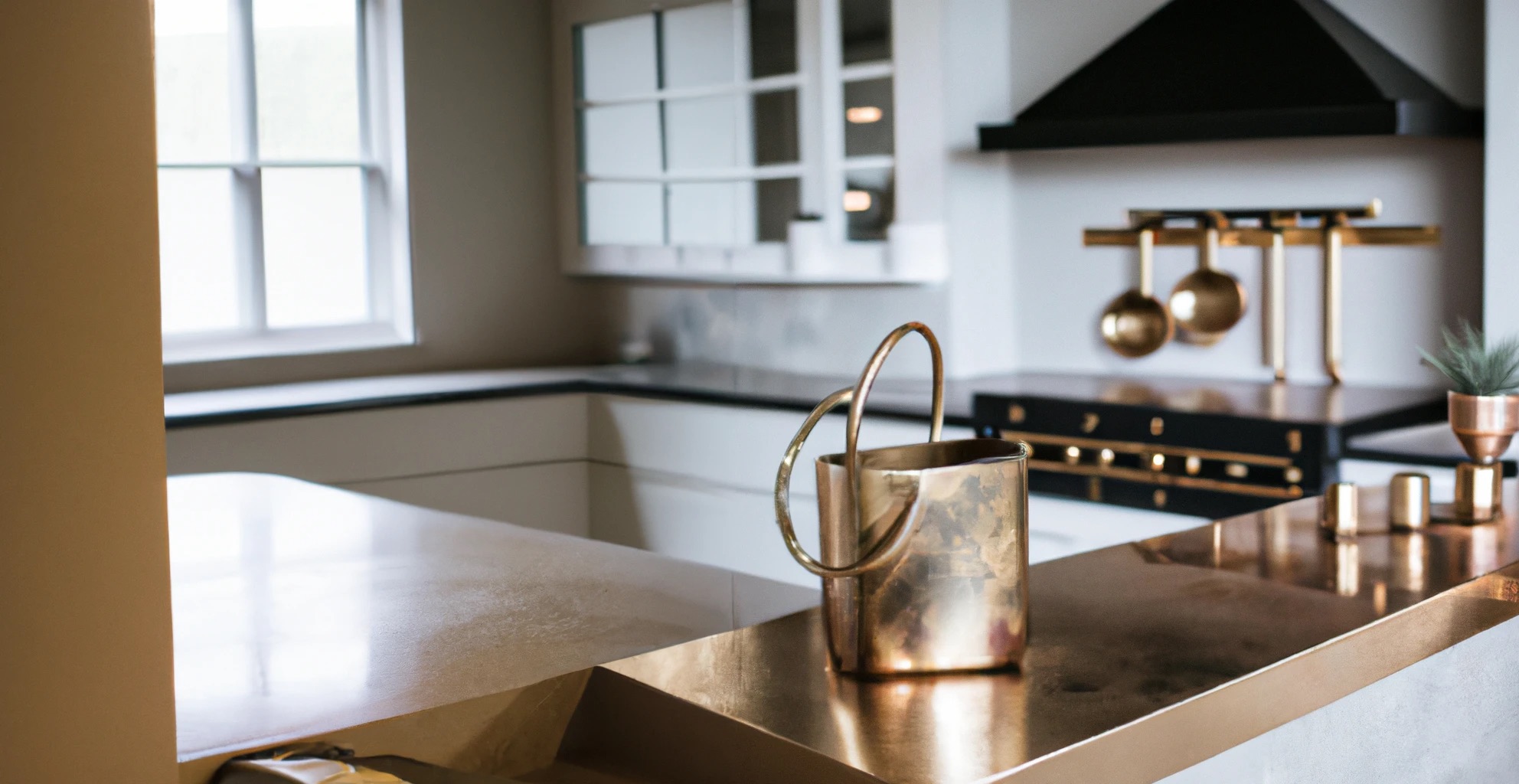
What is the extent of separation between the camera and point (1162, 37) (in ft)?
10.8

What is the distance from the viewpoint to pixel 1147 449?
2930 millimetres

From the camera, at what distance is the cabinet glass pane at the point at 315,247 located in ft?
14.5

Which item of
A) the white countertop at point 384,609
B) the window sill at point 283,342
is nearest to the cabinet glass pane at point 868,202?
the window sill at point 283,342

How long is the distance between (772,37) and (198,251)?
1.83 metres

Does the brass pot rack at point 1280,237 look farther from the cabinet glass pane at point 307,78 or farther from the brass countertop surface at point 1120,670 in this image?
the cabinet glass pane at point 307,78

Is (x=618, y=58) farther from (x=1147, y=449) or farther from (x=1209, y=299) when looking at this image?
(x=1147, y=449)

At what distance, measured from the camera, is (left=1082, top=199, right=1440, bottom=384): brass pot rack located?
3.15m

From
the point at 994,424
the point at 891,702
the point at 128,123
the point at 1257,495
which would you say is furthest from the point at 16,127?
the point at 994,424

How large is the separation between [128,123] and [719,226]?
3648 millimetres

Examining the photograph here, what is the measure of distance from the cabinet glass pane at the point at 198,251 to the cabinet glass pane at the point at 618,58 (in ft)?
3.95

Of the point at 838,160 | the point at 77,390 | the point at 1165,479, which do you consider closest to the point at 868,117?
the point at 838,160

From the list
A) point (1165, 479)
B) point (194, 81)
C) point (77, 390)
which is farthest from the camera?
point (194, 81)

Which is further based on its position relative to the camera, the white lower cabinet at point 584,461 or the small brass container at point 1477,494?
the white lower cabinet at point 584,461

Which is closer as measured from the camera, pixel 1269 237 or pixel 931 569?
pixel 931 569
